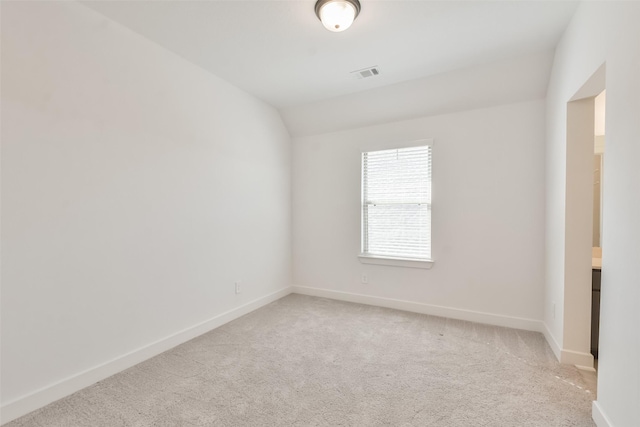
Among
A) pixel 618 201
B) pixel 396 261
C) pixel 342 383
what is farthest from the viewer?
pixel 396 261

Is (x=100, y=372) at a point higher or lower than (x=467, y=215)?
lower

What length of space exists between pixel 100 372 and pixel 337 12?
301 cm

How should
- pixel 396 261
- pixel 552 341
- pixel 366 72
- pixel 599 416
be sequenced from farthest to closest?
pixel 396 261 < pixel 366 72 < pixel 552 341 < pixel 599 416

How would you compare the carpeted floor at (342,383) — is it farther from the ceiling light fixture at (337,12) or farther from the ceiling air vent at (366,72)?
the ceiling air vent at (366,72)

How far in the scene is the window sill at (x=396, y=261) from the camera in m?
3.43

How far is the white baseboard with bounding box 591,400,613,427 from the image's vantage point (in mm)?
1542

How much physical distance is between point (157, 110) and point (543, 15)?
307 cm

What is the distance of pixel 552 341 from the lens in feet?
8.36

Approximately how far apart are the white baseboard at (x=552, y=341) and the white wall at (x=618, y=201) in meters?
0.75

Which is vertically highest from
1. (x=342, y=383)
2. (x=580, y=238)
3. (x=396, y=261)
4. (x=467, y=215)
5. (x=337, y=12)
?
(x=337, y=12)

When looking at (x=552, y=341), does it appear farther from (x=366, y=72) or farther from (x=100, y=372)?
(x=100, y=372)

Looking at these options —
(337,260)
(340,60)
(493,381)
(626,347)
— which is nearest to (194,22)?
(340,60)

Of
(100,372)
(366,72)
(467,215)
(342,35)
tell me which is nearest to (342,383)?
(100,372)

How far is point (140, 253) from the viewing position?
7.90ft
